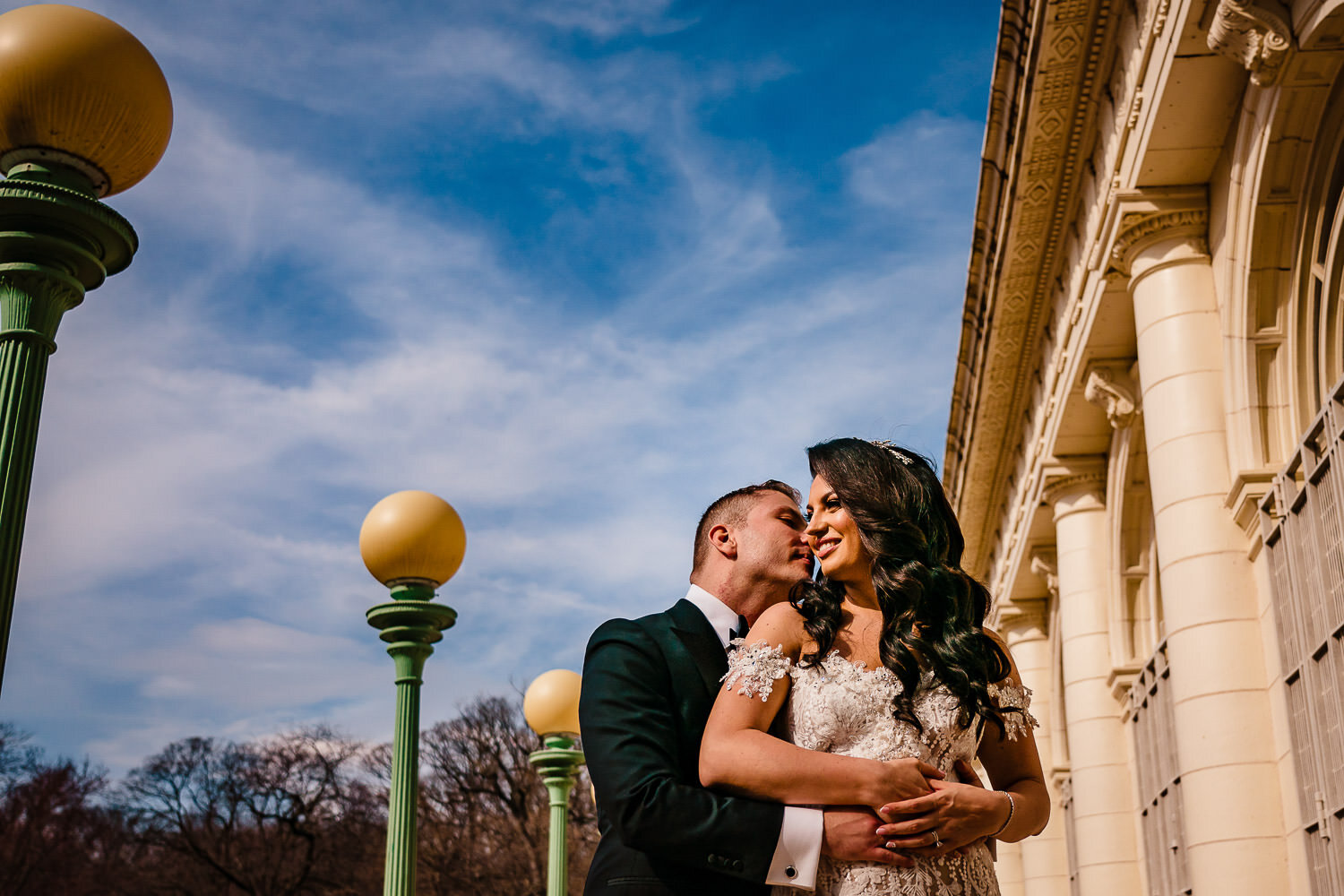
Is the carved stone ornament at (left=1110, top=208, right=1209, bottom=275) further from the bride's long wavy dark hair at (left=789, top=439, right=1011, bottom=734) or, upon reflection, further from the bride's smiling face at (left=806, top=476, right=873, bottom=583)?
the bride's smiling face at (left=806, top=476, right=873, bottom=583)

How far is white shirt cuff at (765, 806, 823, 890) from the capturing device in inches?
138

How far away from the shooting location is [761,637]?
150 inches

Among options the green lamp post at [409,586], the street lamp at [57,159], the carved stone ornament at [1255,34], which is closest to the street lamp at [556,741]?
the green lamp post at [409,586]

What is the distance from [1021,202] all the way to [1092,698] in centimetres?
615

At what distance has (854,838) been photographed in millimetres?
3523

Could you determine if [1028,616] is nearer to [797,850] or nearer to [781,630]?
[781,630]

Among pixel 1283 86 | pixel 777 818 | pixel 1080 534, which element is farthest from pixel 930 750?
pixel 1080 534

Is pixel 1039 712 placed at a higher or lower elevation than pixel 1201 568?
higher

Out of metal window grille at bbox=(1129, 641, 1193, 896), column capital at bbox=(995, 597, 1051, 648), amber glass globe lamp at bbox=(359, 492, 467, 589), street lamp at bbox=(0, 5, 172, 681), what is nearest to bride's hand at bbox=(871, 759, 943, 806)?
street lamp at bbox=(0, 5, 172, 681)

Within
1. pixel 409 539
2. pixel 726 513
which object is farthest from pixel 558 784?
pixel 726 513

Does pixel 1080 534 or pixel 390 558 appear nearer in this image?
Answer: pixel 390 558

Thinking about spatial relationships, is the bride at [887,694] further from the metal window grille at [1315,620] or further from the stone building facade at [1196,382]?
the stone building facade at [1196,382]

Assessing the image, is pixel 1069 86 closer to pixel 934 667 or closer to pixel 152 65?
pixel 152 65

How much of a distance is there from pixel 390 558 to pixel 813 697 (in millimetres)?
8294
